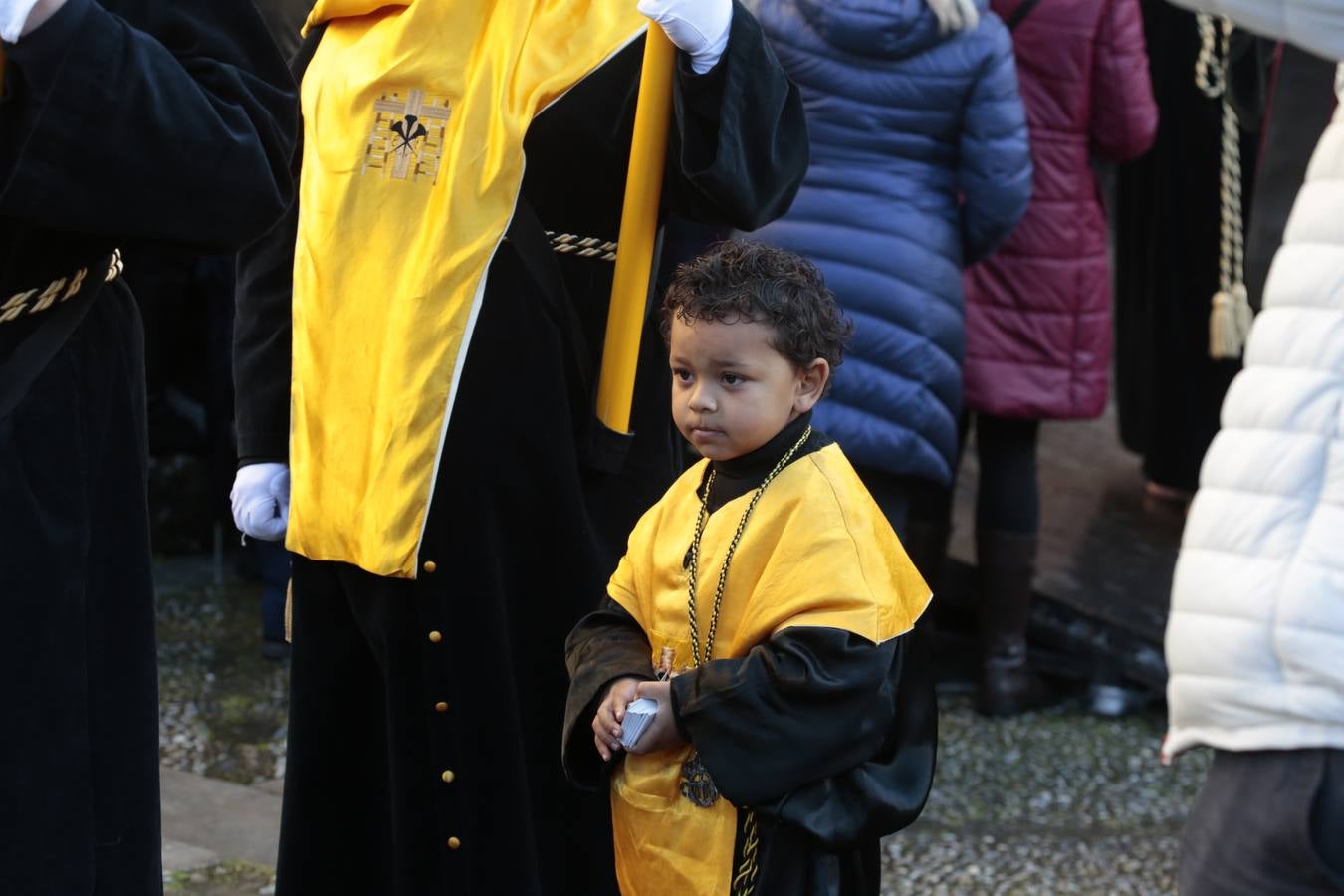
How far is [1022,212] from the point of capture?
441 cm

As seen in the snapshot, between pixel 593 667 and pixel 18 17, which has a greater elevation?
pixel 18 17

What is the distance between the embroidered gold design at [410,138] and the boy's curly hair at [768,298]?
440 millimetres

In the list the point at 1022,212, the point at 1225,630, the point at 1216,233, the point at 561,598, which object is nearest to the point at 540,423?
the point at 561,598

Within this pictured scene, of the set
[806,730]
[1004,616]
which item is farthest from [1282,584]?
[1004,616]

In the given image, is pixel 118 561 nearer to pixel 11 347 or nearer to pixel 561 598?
pixel 11 347

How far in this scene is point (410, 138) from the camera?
→ 8.52 feet

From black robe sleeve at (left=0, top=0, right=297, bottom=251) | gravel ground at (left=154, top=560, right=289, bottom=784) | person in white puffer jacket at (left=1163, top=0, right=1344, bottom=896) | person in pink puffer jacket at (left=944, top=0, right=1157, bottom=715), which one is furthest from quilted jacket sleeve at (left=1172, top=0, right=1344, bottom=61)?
gravel ground at (left=154, top=560, right=289, bottom=784)

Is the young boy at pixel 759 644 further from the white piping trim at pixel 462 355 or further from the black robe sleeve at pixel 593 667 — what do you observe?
the white piping trim at pixel 462 355

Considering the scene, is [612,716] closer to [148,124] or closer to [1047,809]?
[148,124]

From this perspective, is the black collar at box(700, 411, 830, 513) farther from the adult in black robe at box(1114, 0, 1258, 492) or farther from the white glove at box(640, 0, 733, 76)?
the adult in black robe at box(1114, 0, 1258, 492)

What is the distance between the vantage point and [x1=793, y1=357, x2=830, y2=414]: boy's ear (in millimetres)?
2322

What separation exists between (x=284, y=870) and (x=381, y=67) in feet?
3.84

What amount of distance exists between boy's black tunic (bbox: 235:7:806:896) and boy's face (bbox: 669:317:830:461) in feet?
1.16

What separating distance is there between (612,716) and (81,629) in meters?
0.62
